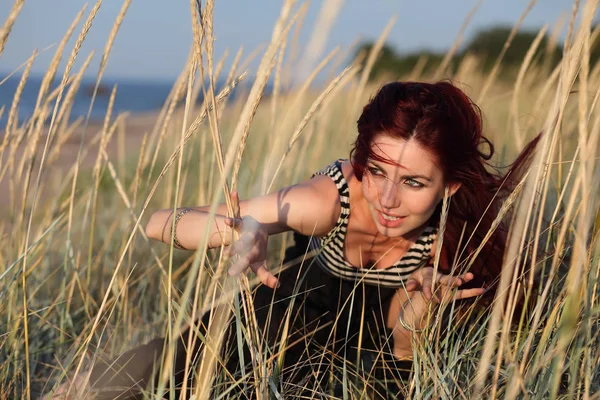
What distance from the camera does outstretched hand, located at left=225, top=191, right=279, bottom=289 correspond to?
955 mm

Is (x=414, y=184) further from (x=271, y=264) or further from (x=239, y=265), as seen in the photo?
(x=271, y=264)

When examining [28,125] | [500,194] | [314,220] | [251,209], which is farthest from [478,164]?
[28,125]

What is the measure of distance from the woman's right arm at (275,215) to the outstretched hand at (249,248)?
9 centimetres

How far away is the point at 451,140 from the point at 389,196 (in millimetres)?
224

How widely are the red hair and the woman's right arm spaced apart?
0.13m

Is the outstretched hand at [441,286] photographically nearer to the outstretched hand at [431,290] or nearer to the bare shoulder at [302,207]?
the outstretched hand at [431,290]

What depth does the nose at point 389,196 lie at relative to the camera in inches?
58.2

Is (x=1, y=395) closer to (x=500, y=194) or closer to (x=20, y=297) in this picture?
(x=20, y=297)

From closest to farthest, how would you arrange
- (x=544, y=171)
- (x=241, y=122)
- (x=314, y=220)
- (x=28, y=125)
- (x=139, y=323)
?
(x=241, y=122) → (x=544, y=171) → (x=28, y=125) → (x=314, y=220) → (x=139, y=323)

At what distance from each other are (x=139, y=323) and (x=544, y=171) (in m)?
1.41

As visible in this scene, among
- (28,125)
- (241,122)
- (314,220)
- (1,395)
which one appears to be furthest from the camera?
(314,220)

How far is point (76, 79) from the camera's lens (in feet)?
4.46

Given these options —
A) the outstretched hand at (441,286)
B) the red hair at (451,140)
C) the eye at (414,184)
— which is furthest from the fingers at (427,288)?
the eye at (414,184)

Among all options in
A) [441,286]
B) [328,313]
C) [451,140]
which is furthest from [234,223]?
[328,313]
